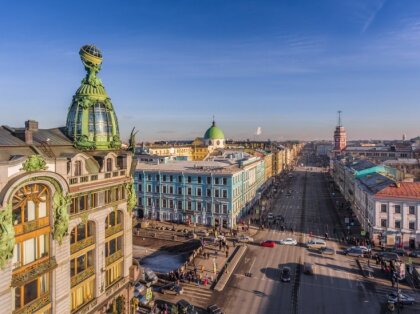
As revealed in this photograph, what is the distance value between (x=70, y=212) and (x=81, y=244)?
332 centimetres

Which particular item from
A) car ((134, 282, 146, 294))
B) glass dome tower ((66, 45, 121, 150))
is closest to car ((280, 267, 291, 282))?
car ((134, 282, 146, 294))

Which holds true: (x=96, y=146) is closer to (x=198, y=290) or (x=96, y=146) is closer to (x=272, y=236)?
(x=198, y=290)

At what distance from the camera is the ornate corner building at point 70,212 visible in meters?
22.4

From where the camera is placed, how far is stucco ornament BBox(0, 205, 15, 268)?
67.4 ft

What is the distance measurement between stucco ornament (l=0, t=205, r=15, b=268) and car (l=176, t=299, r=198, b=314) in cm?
2178

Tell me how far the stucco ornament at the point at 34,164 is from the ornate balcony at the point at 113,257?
40.7 feet

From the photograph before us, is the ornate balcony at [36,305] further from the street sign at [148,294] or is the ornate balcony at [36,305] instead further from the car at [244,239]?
A: the car at [244,239]

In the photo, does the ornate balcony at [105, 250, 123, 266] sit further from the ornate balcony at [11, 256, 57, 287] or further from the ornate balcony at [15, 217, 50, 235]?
the ornate balcony at [15, 217, 50, 235]

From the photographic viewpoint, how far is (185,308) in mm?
37500

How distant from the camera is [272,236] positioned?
6688 cm

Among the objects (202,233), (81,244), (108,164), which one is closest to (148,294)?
(81,244)

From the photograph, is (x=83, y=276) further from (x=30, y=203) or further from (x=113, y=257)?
(x=30, y=203)

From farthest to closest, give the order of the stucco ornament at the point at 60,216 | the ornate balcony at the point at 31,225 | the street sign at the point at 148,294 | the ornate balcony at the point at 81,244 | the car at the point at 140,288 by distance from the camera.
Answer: the car at the point at 140,288
the street sign at the point at 148,294
the ornate balcony at the point at 81,244
the stucco ornament at the point at 60,216
the ornate balcony at the point at 31,225

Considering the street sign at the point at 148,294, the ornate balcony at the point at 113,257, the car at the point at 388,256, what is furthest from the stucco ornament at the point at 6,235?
the car at the point at 388,256
